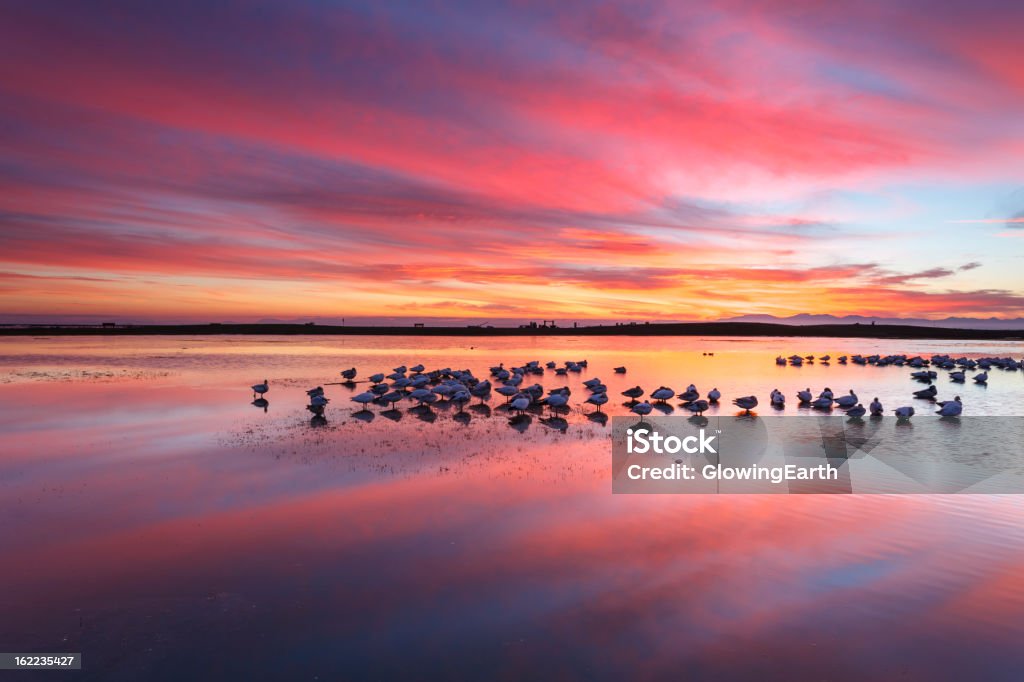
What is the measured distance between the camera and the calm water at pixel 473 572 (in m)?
7.02

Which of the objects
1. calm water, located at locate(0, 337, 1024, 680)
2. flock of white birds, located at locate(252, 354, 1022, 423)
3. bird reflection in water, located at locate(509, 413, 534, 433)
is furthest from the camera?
flock of white birds, located at locate(252, 354, 1022, 423)

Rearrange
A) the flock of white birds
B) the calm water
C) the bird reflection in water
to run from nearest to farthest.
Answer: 1. the calm water
2. the bird reflection in water
3. the flock of white birds

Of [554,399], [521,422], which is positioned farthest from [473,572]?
[554,399]

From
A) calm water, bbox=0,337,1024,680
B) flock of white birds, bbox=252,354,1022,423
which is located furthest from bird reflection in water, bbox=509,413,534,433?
calm water, bbox=0,337,1024,680

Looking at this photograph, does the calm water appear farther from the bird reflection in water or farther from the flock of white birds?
the flock of white birds

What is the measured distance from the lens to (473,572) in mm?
9203

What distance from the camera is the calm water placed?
7020 millimetres

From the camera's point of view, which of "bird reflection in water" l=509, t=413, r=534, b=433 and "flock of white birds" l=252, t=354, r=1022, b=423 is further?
"flock of white birds" l=252, t=354, r=1022, b=423

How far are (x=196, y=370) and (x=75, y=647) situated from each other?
4412 cm

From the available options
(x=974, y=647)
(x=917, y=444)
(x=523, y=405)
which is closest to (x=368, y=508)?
(x=974, y=647)

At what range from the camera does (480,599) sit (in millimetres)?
8320

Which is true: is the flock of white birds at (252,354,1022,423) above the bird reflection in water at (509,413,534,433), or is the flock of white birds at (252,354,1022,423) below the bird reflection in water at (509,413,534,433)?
above

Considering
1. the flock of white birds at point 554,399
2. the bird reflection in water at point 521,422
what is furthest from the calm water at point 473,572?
the flock of white birds at point 554,399

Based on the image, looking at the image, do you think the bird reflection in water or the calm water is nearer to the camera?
the calm water
